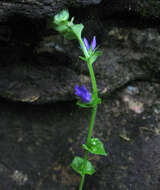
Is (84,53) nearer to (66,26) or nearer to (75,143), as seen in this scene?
(66,26)

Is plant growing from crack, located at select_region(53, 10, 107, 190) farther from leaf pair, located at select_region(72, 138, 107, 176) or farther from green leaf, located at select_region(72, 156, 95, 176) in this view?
green leaf, located at select_region(72, 156, 95, 176)

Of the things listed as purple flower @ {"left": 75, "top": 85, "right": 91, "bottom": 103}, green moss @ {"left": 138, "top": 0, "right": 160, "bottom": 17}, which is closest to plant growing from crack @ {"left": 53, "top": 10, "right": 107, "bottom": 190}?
purple flower @ {"left": 75, "top": 85, "right": 91, "bottom": 103}

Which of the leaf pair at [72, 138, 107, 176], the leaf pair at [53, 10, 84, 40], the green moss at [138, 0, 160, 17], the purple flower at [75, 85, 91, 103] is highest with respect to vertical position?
the leaf pair at [53, 10, 84, 40]

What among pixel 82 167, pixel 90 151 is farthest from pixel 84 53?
pixel 82 167

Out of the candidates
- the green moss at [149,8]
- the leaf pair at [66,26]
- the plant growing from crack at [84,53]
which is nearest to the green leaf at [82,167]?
the plant growing from crack at [84,53]

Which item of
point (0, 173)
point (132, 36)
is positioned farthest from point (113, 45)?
point (0, 173)

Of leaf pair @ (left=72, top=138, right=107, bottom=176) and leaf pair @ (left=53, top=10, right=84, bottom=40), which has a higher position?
leaf pair @ (left=53, top=10, right=84, bottom=40)

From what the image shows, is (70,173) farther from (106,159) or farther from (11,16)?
(11,16)

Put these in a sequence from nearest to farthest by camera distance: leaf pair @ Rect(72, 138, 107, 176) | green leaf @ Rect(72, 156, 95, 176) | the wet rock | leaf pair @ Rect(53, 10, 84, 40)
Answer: leaf pair @ Rect(53, 10, 84, 40)
leaf pair @ Rect(72, 138, 107, 176)
green leaf @ Rect(72, 156, 95, 176)
the wet rock
